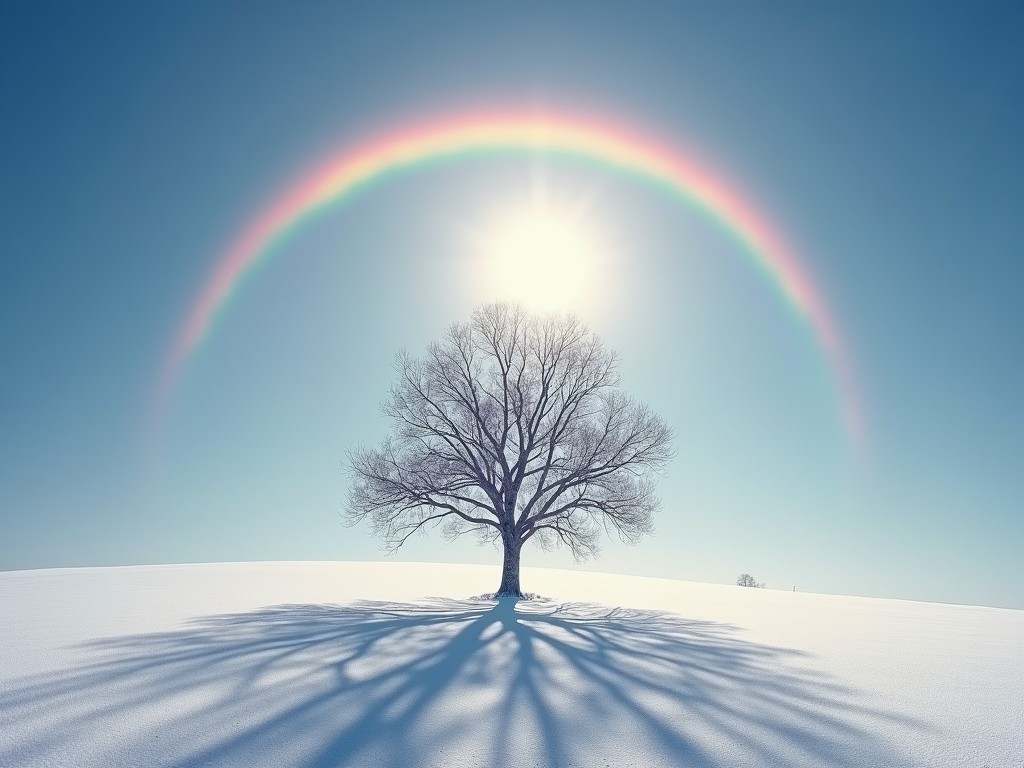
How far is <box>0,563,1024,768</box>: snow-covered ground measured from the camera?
3805 mm

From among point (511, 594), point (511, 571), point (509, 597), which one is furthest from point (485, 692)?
point (511, 571)

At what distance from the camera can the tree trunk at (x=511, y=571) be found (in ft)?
57.5

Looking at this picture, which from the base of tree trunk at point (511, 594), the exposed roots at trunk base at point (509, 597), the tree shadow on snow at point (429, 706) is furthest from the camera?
the base of tree trunk at point (511, 594)

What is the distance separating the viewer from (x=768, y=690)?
5.54 metres

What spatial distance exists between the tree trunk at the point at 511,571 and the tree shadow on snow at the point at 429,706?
992cm

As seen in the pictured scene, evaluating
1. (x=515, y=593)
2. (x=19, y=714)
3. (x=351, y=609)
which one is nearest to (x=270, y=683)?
(x=19, y=714)

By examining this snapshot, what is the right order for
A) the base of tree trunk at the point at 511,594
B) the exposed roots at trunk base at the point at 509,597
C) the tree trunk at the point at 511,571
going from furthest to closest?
the tree trunk at the point at 511,571, the base of tree trunk at the point at 511,594, the exposed roots at trunk base at the point at 509,597

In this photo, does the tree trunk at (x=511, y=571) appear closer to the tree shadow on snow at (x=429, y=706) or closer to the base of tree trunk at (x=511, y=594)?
the base of tree trunk at (x=511, y=594)

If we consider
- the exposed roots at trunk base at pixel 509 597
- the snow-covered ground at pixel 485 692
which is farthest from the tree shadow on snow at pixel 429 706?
the exposed roots at trunk base at pixel 509 597

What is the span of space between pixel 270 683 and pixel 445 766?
2744 millimetres

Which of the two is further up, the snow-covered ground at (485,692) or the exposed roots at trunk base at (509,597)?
the exposed roots at trunk base at (509,597)

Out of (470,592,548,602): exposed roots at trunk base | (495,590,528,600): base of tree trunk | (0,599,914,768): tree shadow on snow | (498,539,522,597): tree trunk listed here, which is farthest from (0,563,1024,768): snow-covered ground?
(498,539,522,597): tree trunk

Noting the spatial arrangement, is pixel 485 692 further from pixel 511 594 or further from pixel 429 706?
pixel 511 594

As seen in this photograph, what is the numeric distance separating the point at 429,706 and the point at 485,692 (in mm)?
702
